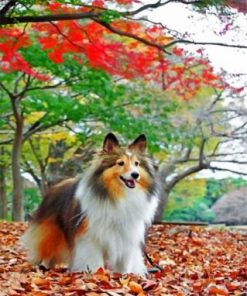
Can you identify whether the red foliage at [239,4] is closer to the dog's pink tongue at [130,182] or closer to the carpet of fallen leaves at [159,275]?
the dog's pink tongue at [130,182]

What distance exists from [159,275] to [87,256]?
680 mm

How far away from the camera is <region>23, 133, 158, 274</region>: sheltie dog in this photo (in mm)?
4754

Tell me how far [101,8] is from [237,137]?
6498 mm

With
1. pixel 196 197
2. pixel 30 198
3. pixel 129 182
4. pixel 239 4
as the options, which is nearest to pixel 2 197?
pixel 30 198

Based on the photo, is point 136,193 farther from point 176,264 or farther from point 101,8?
point 101,8

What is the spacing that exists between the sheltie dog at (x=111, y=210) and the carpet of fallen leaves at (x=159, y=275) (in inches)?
7.4

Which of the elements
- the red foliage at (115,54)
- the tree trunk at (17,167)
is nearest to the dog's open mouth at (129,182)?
the red foliage at (115,54)

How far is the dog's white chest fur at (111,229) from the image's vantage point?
4.83 m

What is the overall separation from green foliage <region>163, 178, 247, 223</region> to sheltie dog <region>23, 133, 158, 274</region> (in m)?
14.6

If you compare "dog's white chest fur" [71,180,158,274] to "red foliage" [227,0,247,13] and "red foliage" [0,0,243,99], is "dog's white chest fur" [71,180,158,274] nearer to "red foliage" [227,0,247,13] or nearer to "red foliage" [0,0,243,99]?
"red foliage" [227,0,247,13]

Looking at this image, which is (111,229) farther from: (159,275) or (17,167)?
(17,167)

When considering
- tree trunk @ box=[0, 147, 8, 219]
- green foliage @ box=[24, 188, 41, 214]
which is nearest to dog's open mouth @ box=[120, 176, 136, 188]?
tree trunk @ box=[0, 147, 8, 219]

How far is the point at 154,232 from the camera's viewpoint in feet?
31.8

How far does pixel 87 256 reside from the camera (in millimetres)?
4848
